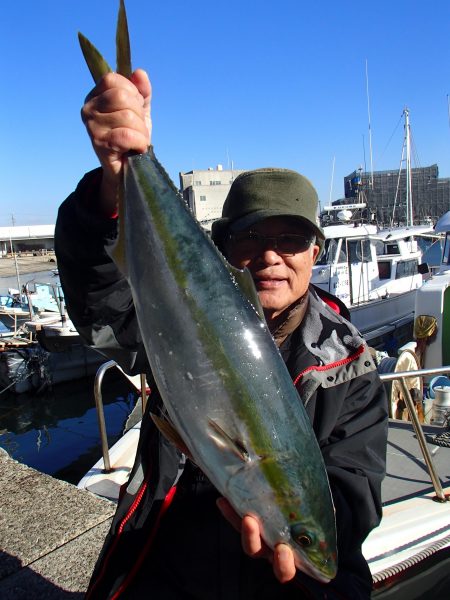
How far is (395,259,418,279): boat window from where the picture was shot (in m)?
19.3

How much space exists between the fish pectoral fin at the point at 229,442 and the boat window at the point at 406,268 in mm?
18976

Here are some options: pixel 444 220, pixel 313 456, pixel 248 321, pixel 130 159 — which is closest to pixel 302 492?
pixel 313 456

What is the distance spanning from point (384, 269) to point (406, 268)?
1.28 meters

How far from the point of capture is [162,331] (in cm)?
159

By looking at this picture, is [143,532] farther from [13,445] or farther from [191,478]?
[13,445]

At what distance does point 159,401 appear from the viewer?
217 centimetres

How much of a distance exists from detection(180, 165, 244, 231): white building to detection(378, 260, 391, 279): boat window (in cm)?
1504

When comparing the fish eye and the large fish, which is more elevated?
the large fish

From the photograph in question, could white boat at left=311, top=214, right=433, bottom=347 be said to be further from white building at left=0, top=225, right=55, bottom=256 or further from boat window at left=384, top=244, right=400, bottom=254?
white building at left=0, top=225, right=55, bottom=256

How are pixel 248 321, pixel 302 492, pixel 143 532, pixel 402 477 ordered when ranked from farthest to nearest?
pixel 402 477 < pixel 143 532 < pixel 248 321 < pixel 302 492

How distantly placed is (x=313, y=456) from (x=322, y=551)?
302 mm

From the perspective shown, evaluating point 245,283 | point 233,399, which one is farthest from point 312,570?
point 245,283

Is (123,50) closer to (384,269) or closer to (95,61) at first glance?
(95,61)

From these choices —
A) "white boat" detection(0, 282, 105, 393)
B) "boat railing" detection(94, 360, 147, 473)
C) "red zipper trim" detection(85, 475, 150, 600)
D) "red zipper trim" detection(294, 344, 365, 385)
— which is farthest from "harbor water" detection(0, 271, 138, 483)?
"red zipper trim" detection(294, 344, 365, 385)
